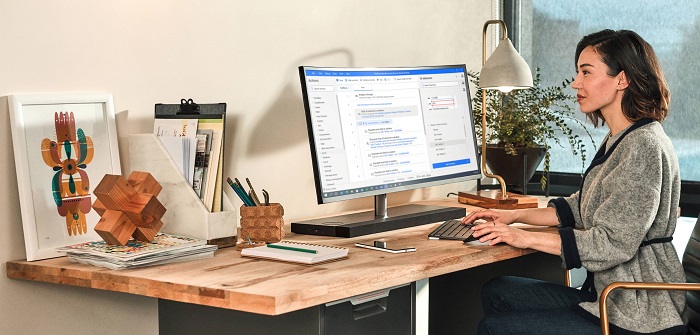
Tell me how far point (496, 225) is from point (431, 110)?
542 mm

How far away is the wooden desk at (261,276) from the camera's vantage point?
5.36 ft

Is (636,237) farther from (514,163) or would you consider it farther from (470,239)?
(514,163)

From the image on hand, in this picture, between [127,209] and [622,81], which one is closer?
[127,209]

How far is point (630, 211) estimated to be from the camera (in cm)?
212

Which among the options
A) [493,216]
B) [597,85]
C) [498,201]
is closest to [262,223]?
[493,216]

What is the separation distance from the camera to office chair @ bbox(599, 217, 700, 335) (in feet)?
6.64

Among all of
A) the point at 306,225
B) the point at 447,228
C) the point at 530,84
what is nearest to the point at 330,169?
the point at 306,225

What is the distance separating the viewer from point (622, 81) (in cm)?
235

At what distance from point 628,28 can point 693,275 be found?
1330 millimetres

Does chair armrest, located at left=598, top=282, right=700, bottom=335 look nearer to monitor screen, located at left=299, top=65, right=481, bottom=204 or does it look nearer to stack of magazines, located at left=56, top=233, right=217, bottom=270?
monitor screen, located at left=299, top=65, right=481, bottom=204

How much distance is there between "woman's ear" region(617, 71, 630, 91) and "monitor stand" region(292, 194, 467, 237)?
0.64 m

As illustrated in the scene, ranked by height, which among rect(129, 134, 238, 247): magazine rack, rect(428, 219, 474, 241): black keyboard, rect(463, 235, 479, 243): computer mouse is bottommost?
rect(463, 235, 479, 243): computer mouse

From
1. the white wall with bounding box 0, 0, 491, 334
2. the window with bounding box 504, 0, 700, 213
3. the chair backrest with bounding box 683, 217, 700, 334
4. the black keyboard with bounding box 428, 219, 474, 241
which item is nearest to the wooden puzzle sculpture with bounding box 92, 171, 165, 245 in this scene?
the white wall with bounding box 0, 0, 491, 334

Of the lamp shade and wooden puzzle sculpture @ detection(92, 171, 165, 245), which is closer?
wooden puzzle sculpture @ detection(92, 171, 165, 245)
